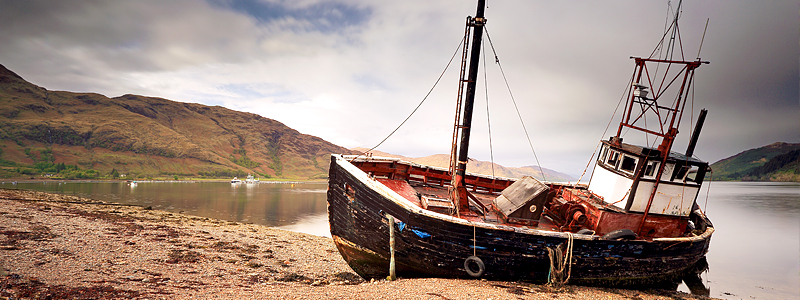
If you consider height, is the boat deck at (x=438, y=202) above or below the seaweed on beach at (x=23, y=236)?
above

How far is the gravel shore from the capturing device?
5762 mm

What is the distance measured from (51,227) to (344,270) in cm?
1018

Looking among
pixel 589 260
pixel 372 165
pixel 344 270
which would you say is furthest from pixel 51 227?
pixel 589 260

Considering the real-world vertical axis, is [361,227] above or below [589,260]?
above

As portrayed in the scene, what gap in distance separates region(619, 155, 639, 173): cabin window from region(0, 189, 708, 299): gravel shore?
3.25 metres

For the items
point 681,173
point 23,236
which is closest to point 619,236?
point 681,173

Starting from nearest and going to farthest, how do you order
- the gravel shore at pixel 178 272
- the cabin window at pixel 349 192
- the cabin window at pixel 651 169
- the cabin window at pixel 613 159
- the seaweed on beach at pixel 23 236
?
1. the gravel shore at pixel 178 272
2. the cabin window at pixel 349 192
3. the seaweed on beach at pixel 23 236
4. the cabin window at pixel 651 169
5. the cabin window at pixel 613 159

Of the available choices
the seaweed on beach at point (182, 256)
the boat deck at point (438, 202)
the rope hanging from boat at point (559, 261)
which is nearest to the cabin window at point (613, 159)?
Answer: the boat deck at point (438, 202)

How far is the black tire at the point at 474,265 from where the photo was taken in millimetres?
7004

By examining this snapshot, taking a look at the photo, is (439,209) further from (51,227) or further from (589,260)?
(51,227)

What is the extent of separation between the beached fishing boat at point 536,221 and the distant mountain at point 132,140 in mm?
102190

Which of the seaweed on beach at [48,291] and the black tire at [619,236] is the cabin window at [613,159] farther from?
the seaweed on beach at [48,291]

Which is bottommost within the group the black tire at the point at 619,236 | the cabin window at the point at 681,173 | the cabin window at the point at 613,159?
the black tire at the point at 619,236

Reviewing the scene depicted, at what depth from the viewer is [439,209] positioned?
7.45 m
